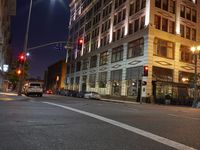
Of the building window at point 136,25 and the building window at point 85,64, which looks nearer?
the building window at point 136,25

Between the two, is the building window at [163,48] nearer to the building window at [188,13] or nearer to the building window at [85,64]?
the building window at [188,13]

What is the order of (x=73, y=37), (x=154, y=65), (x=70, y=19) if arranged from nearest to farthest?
(x=154, y=65)
(x=73, y=37)
(x=70, y=19)

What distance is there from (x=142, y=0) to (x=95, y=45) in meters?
20.2

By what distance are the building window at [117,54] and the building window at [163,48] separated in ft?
25.2

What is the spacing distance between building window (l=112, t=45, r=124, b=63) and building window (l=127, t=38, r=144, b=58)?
8.57ft

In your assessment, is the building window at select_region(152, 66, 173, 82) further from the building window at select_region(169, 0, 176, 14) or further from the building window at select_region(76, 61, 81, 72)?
the building window at select_region(76, 61, 81, 72)

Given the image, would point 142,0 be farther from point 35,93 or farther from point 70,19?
point 70,19

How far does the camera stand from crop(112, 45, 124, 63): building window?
48950 millimetres

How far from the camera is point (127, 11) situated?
49.4 metres

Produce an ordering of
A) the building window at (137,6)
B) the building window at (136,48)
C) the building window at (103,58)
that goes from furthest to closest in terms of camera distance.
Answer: the building window at (103,58) < the building window at (137,6) < the building window at (136,48)

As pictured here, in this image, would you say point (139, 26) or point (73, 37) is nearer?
point (139, 26)

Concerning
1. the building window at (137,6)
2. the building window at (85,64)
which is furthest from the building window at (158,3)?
the building window at (85,64)

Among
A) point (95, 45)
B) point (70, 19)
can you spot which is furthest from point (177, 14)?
point (70, 19)

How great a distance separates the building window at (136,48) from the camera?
141 feet
